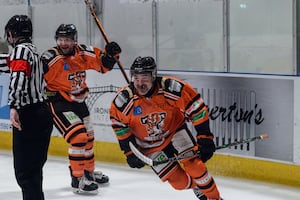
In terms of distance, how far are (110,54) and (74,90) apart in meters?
0.34

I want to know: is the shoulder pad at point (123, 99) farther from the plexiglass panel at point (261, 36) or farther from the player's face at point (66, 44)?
the plexiglass panel at point (261, 36)

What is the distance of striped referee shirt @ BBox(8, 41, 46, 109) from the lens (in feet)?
10.5

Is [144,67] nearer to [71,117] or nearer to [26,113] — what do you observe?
[26,113]

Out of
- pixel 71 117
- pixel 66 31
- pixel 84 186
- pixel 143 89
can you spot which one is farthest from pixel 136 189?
pixel 143 89

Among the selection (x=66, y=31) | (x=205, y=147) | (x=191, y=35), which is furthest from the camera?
(x=191, y=35)

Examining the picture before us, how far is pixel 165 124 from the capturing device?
360cm

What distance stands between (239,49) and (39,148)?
290 cm

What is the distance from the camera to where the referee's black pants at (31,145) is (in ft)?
10.4

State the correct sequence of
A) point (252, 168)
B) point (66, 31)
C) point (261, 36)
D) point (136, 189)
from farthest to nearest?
point (261, 36), point (252, 168), point (136, 189), point (66, 31)

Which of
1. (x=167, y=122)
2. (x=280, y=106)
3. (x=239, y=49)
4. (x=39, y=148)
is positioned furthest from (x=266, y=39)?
(x=39, y=148)

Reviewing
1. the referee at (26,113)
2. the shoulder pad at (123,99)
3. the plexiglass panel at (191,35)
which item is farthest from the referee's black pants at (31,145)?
the plexiglass panel at (191,35)

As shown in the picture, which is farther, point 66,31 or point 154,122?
point 66,31

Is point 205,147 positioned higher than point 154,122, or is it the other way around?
point 154,122

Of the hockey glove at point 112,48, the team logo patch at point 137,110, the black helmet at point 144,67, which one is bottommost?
the team logo patch at point 137,110
